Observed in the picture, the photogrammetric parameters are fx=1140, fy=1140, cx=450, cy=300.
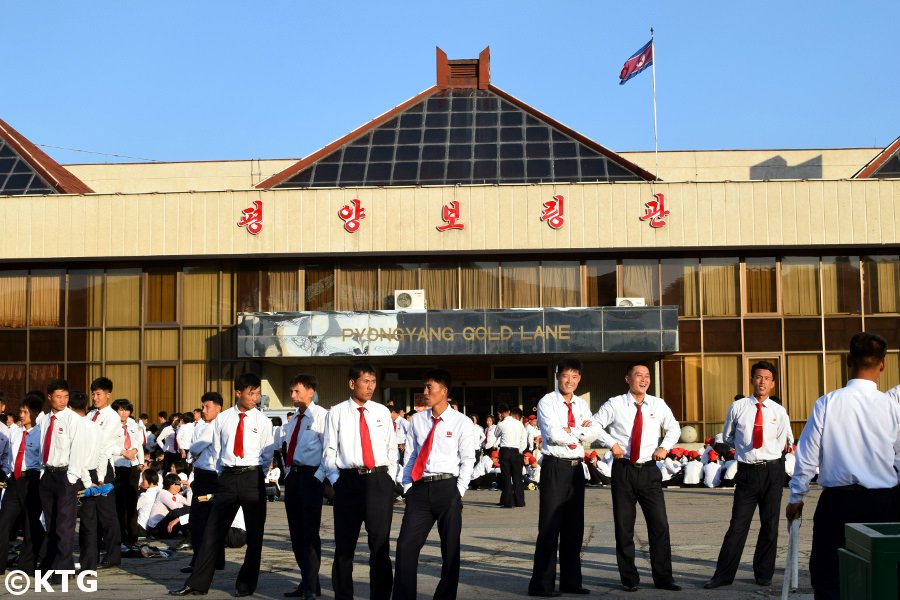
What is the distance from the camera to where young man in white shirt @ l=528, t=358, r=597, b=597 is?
→ 35.2 ft

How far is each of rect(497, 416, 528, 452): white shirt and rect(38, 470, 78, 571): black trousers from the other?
1066 cm

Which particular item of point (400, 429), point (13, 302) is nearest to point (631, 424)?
point (400, 429)

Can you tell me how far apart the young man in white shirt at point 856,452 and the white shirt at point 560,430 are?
3.12 m

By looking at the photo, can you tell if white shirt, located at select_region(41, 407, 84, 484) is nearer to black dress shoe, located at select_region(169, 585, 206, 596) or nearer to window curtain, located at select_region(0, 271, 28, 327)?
black dress shoe, located at select_region(169, 585, 206, 596)

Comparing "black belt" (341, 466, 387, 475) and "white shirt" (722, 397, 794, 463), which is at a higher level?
"white shirt" (722, 397, 794, 463)

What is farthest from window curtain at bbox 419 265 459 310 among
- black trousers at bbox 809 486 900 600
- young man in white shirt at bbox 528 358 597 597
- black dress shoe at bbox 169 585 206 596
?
black trousers at bbox 809 486 900 600

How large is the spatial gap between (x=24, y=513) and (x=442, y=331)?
21.3 metres

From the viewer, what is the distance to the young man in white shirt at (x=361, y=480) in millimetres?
9820

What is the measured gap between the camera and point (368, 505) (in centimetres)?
979

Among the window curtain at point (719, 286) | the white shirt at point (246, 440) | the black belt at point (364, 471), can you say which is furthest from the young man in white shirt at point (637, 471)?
the window curtain at point (719, 286)

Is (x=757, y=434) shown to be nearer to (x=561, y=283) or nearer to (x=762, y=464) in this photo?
(x=762, y=464)

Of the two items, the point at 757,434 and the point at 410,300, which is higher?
the point at 410,300

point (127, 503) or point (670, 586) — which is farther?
point (127, 503)

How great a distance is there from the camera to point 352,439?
32.6ft
